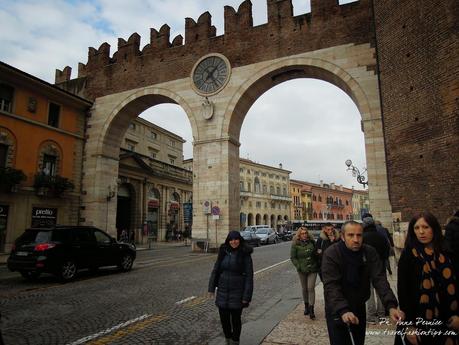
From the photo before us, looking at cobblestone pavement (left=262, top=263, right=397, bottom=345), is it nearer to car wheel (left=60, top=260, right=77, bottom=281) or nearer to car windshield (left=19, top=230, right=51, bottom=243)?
car wheel (left=60, top=260, right=77, bottom=281)

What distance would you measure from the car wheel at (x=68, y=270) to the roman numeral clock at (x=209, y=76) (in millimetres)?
11625

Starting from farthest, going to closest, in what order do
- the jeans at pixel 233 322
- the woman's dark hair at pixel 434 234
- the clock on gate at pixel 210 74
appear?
the clock on gate at pixel 210 74 → the jeans at pixel 233 322 → the woman's dark hair at pixel 434 234

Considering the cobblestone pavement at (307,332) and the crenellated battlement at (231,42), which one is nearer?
the cobblestone pavement at (307,332)

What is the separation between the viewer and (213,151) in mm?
19375

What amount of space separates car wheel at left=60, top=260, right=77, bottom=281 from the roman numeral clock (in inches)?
458

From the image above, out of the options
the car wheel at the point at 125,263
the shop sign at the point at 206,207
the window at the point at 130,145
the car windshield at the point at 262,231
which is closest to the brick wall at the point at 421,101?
the shop sign at the point at 206,207

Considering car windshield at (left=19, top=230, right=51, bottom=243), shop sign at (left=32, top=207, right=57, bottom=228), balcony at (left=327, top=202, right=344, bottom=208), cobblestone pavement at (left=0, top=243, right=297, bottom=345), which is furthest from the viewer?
balcony at (left=327, top=202, right=344, bottom=208)

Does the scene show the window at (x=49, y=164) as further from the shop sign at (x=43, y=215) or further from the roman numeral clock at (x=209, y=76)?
the roman numeral clock at (x=209, y=76)

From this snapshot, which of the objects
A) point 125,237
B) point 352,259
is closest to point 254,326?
point 352,259

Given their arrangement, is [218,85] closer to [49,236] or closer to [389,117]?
[389,117]

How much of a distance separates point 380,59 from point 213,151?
31.3 feet

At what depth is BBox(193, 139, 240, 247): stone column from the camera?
18.6 metres

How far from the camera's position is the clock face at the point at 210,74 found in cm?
2011

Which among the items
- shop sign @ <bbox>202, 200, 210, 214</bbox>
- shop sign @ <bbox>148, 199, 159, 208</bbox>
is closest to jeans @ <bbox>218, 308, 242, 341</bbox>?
shop sign @ <bbox>202, 200, 210, 214</bbox>
